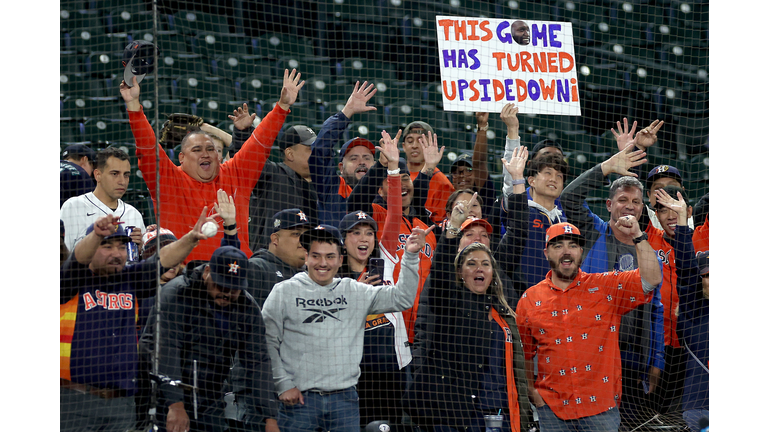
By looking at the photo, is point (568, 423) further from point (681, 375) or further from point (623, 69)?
point (623, 69)

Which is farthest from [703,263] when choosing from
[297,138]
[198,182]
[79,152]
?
[79,152]

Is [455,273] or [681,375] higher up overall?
[455,273]

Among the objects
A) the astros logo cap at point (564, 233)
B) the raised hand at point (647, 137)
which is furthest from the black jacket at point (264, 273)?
the raised hand at point (647, 137)

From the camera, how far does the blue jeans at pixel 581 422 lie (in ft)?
15.1

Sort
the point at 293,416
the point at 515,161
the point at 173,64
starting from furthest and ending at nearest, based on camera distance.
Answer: the point at 173,64 → the point at 515,161 → the point at 293,416

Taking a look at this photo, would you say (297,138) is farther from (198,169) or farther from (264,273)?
(264,273)

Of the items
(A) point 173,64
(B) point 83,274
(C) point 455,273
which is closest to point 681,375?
(C) point 455,273

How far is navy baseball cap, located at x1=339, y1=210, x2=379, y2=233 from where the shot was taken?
4.70m

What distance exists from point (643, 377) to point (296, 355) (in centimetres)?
221

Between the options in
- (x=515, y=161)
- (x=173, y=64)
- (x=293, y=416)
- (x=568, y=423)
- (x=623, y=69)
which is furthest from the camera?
(x=623, y=69)

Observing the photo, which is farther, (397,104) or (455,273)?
(397,104)

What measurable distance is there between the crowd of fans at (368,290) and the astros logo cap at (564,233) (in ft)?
0.03

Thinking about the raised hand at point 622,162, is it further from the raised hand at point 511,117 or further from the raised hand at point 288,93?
the raised hand at point 288,93

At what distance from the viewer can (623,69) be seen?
23.3 ft
